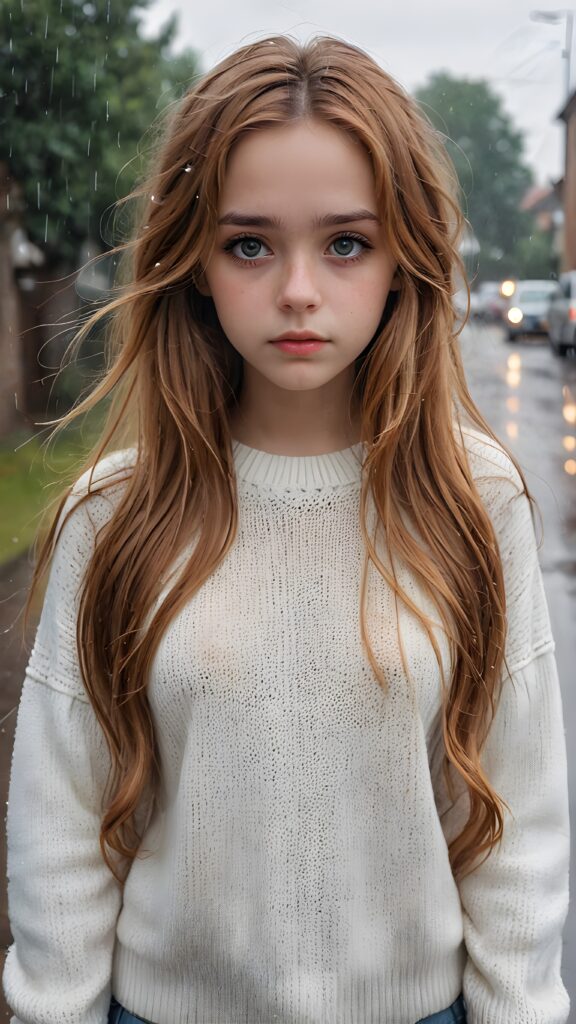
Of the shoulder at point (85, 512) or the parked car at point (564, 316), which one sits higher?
the parked car at point (564, 316)

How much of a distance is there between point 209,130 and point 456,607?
1.94ft

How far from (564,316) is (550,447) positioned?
25.2 ft

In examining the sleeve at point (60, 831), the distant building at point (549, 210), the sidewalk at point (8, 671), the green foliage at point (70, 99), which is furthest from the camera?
the distant building at point (549, 210)

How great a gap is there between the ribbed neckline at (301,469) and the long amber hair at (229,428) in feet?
0.11

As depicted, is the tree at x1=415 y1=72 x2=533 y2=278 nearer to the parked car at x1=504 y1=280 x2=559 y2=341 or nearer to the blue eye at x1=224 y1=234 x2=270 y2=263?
the parked car at x1=504 y1=280 x2=559 y2=341

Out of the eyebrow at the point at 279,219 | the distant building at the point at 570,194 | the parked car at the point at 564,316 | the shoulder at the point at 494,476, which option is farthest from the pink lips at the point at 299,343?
the parked car at the point at 564,316

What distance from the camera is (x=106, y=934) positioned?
1468 millimetres

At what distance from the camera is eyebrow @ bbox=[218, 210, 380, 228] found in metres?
1.33

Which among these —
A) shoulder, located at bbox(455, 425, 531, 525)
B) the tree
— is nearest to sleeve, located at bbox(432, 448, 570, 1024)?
shoulder, located at bbox(455, 425, 531, 525)

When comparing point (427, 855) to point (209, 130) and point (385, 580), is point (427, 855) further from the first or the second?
point (209, 130)

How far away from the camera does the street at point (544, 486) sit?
13.2 feet

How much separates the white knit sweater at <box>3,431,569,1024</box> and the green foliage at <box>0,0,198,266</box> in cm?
882

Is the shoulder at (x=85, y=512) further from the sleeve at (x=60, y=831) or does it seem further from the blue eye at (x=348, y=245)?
the blue eye at (x=348, y=245)

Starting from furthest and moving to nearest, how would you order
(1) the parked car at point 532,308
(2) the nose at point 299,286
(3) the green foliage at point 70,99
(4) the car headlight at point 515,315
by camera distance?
1. (1) the parked car at point 532,308
2. (4) the car headlight at point 515,315
3. (3) the green foliage at point 70,99
4. (2) the nose at point 299,286
